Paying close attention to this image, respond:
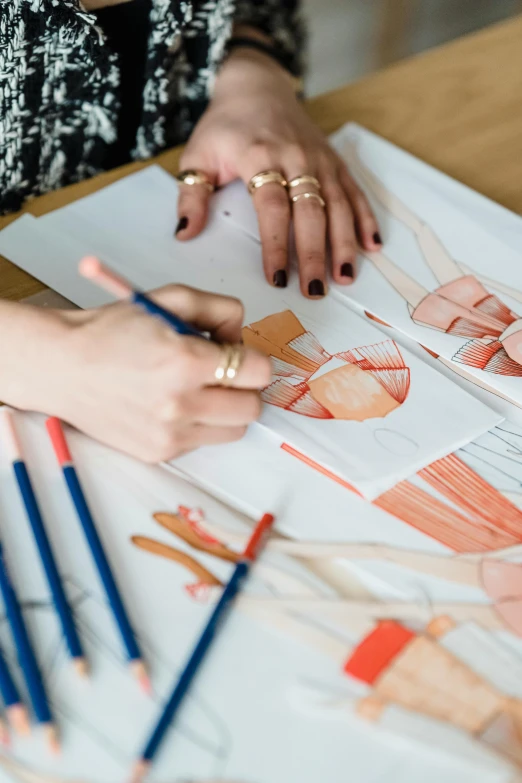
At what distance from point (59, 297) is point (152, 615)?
0.34m

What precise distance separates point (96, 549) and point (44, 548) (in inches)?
1.3

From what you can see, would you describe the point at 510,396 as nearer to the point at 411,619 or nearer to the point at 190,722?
the point at 411,619

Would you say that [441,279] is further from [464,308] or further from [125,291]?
[125,291]

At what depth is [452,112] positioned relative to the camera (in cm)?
96

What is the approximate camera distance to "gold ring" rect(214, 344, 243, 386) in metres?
0.55

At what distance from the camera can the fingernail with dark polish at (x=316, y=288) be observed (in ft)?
2.38

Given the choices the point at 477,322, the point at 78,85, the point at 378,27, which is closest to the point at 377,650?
the point at 477,322

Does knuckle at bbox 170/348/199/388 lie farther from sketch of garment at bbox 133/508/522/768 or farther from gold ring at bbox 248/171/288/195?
gold ring at bbox 248/171/288/195

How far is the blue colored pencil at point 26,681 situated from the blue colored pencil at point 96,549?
51 millimetres

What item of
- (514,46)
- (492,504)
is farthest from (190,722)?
(514,46)

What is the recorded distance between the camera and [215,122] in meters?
0.88

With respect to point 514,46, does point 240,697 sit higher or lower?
lower

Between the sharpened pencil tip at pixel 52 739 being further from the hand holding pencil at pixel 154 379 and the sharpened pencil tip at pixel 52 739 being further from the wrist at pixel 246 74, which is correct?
the wrist at pixel 246 74

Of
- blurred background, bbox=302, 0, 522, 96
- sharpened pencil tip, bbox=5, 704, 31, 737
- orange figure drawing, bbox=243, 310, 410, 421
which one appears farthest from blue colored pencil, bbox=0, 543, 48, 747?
blurred background, bbox=302, 0, 522, 96
